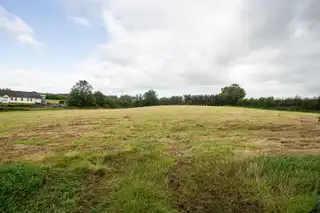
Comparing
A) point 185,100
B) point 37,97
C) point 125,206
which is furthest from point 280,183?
point 37,97

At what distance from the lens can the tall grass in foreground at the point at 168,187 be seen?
5.37m

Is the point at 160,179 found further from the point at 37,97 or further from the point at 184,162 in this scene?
the point at 37,97

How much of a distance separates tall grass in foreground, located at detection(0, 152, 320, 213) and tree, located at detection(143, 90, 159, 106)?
82.6 metres

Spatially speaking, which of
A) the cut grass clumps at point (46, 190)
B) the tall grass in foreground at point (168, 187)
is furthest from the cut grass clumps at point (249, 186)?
the cut grass clumps at point (46, 190)

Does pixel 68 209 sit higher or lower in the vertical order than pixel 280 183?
lower

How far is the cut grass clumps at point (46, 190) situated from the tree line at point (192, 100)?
58.6m

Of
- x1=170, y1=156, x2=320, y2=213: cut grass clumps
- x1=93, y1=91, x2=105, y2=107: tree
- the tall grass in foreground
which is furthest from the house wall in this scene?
x1=170, y1=156, x2=320, y2=213: cut grass clumps

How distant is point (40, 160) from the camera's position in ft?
29.2

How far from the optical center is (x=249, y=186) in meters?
5.98

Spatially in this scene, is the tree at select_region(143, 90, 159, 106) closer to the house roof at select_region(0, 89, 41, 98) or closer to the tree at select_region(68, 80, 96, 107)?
the tree at select_region(68, 80, 96, 107)

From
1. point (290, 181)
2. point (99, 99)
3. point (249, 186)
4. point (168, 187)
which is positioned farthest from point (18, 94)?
point (290, 181)

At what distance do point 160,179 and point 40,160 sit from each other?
490 centimetres

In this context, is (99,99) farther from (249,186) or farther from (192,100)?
(249,186)

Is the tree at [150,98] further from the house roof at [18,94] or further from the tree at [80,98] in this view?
the house roof at [18,94]
